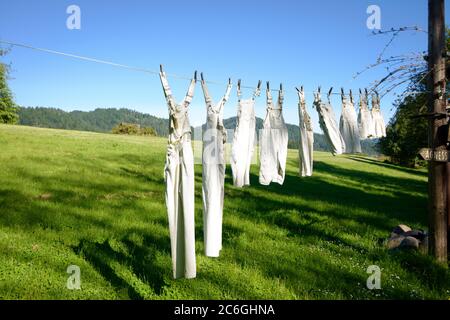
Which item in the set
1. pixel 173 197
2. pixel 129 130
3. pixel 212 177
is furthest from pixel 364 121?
pixel 129 130

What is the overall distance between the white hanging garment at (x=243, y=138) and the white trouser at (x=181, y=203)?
231 cm

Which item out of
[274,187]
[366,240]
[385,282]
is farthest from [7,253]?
[274,187]

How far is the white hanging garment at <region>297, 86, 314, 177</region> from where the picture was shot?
6.49 metres

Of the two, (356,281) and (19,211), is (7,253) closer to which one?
(19,211)

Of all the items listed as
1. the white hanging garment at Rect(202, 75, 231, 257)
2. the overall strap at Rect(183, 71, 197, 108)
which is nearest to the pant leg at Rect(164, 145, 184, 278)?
the white hanging garment at Rect(202, 75, 231, 257)

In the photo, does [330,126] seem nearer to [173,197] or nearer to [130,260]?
[173,197]

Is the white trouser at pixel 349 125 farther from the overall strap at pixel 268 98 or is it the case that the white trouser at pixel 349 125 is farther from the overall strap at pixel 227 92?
the overall strap at pixel 227 92

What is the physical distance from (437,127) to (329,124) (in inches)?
67.4

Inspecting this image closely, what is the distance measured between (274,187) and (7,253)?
9.87 metres

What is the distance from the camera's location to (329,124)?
22.0 ft

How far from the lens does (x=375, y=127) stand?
702 centimetres

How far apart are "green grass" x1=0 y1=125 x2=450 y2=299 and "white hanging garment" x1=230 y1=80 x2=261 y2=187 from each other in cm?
129

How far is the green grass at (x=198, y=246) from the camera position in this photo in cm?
493
